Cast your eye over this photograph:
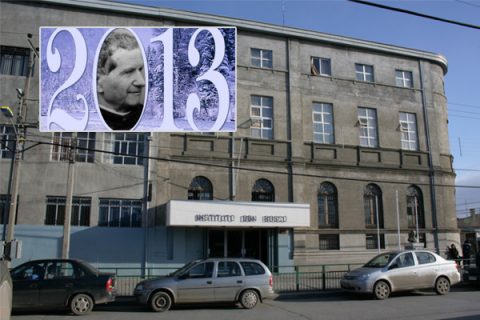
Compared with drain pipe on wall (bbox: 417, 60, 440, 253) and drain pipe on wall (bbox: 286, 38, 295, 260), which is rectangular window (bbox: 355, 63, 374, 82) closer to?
drain pipe on wall (bbox: 417, 60, 440, 253)

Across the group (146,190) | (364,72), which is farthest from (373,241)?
(146,190)

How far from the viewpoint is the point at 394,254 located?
620 inches

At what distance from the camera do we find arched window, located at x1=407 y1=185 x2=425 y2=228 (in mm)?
26469

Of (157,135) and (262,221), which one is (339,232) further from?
(157,135)

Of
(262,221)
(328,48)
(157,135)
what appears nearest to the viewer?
(262,221)

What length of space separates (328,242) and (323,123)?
22.6 feet

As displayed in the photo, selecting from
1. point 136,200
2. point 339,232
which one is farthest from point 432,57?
point 136,200

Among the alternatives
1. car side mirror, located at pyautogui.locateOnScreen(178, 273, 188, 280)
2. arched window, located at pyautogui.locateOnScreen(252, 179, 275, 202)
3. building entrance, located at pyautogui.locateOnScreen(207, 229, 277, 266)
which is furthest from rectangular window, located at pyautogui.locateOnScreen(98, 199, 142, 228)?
car side mirror, located at pyautogui.locateOnScreen(178, 273, 188, 280)

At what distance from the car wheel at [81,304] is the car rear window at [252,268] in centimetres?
464

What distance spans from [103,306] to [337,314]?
23.5 ft

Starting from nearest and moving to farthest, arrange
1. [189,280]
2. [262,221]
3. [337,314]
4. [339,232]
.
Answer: [337,314], [189,280], [262,221], [339,232]

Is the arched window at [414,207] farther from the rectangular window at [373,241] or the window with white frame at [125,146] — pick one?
the window with white frame at [125,146]

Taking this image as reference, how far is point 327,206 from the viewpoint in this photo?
979 inches

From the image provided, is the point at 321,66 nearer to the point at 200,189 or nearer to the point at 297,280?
the point at 200,189
